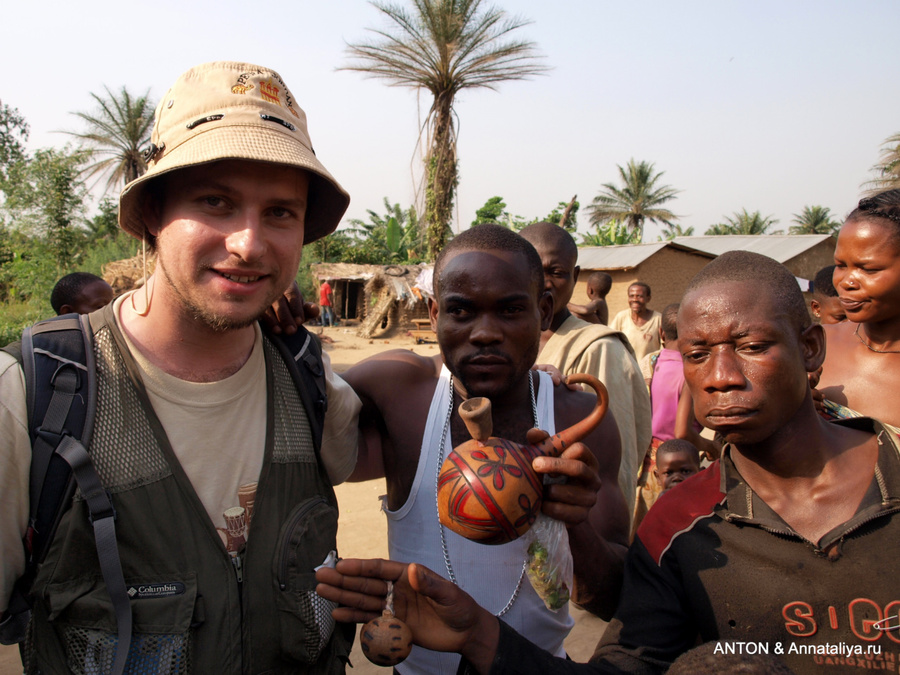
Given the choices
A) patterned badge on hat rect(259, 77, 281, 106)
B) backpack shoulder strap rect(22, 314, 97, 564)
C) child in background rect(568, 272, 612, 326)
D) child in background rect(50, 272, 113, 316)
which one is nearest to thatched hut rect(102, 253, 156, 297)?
child in background rect(50, 272, 113, 316)

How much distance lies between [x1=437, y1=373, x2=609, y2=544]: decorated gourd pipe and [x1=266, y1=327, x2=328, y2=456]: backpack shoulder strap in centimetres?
48

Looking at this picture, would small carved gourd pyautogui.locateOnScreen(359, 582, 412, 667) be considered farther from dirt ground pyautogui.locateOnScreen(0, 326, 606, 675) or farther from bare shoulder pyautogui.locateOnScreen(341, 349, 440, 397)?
dirt ground pyautogui.locateOnScreen(0, 326, 606, 675)

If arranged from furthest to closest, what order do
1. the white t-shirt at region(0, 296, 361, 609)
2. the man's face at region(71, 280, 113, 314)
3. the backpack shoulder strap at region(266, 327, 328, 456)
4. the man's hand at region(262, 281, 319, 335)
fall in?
1. the man's face at region(71, 280, 113, 314)
2. the man's hand at region(262, 281, 319, 335)
3. the backpack shoulder strap at region(266, 327, 328, 456)
4. the white t-shirt at region(0, 296, 361, 609)

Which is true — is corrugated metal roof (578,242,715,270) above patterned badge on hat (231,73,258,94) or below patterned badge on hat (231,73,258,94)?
above

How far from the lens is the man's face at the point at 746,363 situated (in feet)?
5.35

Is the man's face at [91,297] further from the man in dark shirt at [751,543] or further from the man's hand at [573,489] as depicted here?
the man's hand at [573,489]

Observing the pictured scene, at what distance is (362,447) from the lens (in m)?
2.21

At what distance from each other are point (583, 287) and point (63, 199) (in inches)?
794

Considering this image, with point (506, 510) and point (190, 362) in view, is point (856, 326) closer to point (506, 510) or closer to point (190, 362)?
point (506, 510)

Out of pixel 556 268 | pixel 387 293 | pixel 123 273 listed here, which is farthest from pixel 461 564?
pixel 123 273

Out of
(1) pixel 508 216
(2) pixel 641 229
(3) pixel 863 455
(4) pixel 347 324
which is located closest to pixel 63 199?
(4) pixel 347 324

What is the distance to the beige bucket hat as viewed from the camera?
1546 millimetres

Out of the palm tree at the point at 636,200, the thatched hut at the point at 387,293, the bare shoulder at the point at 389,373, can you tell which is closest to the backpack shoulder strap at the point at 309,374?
the bare shoulder at the point at 389,373

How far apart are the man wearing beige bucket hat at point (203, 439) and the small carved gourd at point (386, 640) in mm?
282
